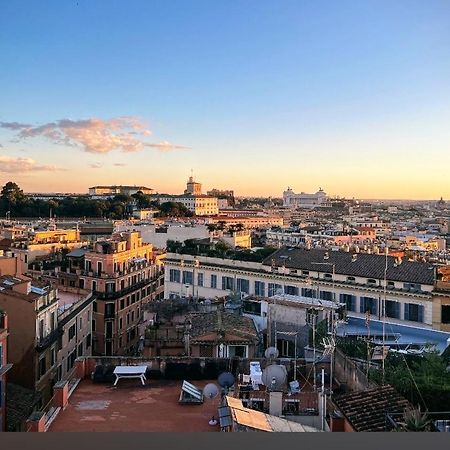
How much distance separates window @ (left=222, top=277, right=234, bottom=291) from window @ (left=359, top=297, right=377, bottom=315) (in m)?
2.18

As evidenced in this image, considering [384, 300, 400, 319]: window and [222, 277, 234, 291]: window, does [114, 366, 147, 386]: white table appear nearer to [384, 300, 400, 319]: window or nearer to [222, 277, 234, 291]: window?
[384, 300, 400, 319]: window

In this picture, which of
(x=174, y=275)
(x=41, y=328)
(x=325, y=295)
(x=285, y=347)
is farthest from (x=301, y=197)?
(x=285, y=347)

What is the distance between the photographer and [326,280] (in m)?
7.70

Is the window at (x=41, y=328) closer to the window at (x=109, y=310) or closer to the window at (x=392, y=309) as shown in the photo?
the window at (x=109, y=310)

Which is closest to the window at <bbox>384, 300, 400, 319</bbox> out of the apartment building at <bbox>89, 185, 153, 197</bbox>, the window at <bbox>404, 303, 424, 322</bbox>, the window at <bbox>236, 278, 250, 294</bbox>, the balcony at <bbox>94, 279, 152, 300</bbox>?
the window at <bbox>404, 303, 424, 322</bbox>

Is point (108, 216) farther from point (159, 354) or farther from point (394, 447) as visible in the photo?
point (394, 447)

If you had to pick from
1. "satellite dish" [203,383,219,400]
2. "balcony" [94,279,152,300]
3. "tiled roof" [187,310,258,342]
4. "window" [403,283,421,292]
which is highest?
"satellite dish" [203,383,219,400]

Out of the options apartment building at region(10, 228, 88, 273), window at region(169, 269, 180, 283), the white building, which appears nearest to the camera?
the white building

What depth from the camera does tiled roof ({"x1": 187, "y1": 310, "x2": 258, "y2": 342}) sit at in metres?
4.81

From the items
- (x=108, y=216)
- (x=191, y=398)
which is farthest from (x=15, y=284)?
(x=108, y=216)

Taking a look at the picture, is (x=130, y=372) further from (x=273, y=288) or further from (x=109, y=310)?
(x=109, y=310)

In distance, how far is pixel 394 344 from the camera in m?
4.51

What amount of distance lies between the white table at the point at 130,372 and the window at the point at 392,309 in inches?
175

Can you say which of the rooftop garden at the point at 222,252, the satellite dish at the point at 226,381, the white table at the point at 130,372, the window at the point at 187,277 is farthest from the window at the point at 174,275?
the satellite dish at the point at 226,381
